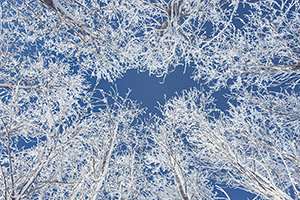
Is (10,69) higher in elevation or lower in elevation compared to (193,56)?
higher

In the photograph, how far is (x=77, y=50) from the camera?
12.3 feet

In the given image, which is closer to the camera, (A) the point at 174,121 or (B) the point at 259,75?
(B) the point at 259,75

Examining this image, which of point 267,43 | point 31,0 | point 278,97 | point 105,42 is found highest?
point 31,0

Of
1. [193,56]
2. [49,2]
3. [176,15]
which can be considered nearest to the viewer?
[49,2]

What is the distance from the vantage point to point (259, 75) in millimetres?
4605

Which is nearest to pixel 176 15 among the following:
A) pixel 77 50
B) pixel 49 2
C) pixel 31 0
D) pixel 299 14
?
pixel 49 2

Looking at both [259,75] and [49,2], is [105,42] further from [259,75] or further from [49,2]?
[259,75]

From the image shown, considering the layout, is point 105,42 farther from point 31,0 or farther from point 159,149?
point 159,149

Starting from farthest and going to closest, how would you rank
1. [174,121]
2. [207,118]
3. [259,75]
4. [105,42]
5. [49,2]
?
[174,121]
[207,118]
[259,75]
[105,42]
[49,2]

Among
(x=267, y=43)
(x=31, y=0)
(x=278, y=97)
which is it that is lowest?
(x=278, y=97)

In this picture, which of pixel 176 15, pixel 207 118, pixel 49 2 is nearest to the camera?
pixel 49 2

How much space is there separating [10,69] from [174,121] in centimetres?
496

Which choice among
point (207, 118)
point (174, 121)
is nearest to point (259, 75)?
point (207, 118)

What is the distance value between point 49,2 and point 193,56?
2.66 meters
